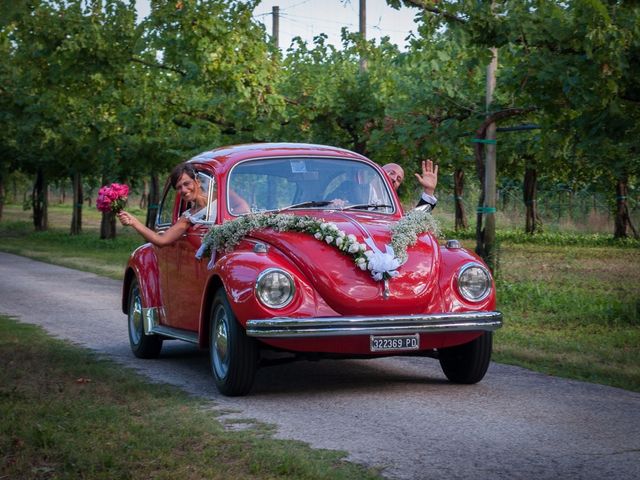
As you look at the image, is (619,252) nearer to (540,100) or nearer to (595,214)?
(595,214)

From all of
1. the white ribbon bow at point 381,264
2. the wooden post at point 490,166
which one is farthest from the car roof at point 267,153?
the wooden post at point 490,166

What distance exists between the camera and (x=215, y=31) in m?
20.3

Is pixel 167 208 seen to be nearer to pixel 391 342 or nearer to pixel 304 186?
pixel 304 186

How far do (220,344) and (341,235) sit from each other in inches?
48.1

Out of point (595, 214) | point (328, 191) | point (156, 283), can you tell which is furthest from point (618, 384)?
point (595, 214)

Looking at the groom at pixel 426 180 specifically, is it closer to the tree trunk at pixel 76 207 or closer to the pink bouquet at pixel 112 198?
the pink bouquet at pixel 112 198

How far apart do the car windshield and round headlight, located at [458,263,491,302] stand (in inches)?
47.6

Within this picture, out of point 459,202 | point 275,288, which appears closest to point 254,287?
point 275,288

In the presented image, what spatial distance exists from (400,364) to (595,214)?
119 feet

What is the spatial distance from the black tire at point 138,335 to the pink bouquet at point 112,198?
3.27ft

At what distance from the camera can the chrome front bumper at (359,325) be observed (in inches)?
309

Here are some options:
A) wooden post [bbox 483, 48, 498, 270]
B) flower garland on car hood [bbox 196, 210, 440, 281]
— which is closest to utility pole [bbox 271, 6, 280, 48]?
wooden post [bbox 483, 48, 498, 270]

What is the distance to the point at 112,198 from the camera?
10.3 meters

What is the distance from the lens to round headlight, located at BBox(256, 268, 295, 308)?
26.1 ft
